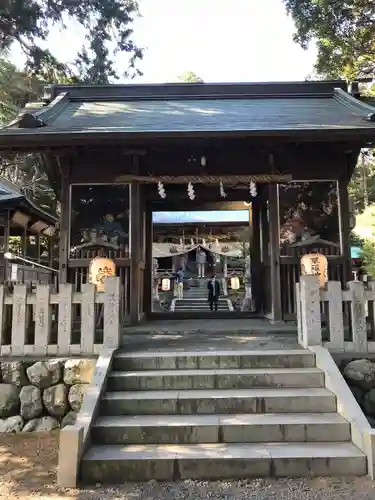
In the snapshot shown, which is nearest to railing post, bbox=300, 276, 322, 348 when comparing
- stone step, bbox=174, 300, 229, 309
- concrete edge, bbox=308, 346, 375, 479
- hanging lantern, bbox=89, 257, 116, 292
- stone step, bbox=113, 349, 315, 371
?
concrete edge, bbox=308, 346, 375, 479

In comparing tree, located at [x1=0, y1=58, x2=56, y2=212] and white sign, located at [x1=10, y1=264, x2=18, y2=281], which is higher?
tree, located at [x1=0, y1=58, x2=56, y2=212]

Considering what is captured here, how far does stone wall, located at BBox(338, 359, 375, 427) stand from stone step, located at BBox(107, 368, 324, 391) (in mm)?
553

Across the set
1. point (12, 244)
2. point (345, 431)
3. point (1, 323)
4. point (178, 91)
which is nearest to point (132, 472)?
point (345, 431)

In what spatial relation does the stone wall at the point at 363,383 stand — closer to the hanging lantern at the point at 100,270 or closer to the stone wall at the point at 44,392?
the stone wall at the point at 44,392

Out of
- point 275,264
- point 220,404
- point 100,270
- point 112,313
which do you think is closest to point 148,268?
point 100,270

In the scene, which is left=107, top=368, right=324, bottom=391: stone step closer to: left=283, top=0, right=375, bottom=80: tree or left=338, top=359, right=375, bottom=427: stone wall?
left=338, top=359, right=375, bottom=427: stone wall

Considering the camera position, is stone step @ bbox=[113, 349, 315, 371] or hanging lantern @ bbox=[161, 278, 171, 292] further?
hanging lantern @ bbox=[161, 278, 171, 292]

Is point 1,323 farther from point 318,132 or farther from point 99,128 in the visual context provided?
point 318,132

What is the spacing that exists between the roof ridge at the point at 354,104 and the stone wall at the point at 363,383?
4314mm

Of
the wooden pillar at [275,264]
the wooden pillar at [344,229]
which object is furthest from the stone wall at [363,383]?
the wooden pillar at [344,229]

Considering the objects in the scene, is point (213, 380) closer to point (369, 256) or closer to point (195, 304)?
point (369, 256)

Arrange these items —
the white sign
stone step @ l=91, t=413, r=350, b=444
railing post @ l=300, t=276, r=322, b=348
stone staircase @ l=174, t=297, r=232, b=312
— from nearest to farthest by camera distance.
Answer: stone step @ l=91, t=413, r=350, b=444 < railing post @ l=300, t=276, r=322, b=348 < the white sign < stone staircase @ l=174, t=297, r=232, b=312

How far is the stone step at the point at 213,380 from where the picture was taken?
4.77 m

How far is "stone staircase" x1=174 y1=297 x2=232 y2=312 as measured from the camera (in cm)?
2011
